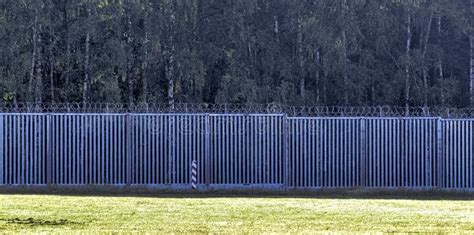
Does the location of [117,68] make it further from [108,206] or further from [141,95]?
[108,206]

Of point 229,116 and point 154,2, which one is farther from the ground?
point 154,2

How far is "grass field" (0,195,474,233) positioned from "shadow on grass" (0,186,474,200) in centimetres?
201

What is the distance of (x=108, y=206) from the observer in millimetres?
18094

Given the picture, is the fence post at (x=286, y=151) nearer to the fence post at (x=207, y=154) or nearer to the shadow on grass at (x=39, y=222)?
the fence post at (x=207, y=154)

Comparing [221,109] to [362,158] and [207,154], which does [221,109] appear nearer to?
[207,154]

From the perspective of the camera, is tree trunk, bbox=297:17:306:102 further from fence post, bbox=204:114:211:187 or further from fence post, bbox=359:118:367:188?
fence post, bbox=204:114:211:187

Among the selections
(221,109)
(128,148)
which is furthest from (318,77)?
(128,148)

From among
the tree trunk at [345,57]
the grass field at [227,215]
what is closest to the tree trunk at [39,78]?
the grass field at [227,215]

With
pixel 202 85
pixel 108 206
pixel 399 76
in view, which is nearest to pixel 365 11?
pixel 399 76

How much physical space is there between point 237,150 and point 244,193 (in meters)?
1.41

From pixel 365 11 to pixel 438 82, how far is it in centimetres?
378

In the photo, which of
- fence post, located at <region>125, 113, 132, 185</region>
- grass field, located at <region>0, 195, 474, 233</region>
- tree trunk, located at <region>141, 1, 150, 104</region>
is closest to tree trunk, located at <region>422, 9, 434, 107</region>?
tree trunk, located at <region>141, 1, 150, 104</region>

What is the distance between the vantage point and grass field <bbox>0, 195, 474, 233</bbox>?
537 inches

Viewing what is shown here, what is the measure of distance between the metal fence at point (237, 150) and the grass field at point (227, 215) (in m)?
3.59
